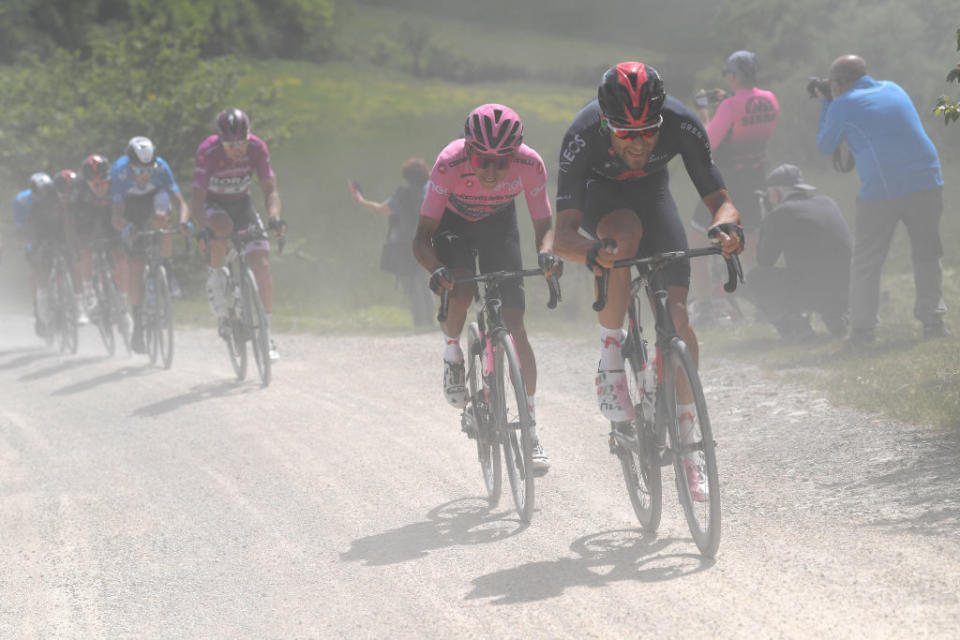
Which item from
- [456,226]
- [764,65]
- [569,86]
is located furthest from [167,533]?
[569,86]

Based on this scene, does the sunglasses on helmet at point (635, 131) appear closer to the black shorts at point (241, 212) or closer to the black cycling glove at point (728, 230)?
the black cycling glove at point (728, 230)

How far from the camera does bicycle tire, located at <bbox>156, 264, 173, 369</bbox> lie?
11883mm

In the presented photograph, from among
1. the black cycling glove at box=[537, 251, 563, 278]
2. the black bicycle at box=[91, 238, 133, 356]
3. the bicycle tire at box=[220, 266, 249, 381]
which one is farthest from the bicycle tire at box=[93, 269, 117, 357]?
the black cycling glove at box=[537, 251, 563, 278]

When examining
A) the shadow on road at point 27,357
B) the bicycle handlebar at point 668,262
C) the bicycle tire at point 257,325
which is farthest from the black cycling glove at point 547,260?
the shadow on road at point 27,357

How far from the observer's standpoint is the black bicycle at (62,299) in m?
14.7

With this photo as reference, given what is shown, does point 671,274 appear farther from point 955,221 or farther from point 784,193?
point 955,221

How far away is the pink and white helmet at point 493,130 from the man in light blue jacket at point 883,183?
4343 mm

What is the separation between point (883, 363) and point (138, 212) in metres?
7.94

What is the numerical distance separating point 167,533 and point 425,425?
2.64m

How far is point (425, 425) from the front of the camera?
27.9ft

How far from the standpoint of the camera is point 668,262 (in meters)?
5.03

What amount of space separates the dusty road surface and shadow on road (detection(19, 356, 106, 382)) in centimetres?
365

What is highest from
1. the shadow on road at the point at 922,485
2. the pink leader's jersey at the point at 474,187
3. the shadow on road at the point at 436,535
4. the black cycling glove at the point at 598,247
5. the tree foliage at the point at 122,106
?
the tree foliage at the point at 122,106

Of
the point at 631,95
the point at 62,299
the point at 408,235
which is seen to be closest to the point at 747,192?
the point at 408,235
